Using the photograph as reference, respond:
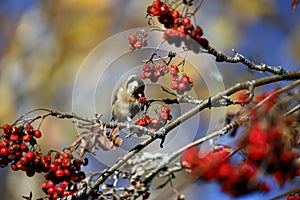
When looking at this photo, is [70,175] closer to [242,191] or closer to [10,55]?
[242,191]

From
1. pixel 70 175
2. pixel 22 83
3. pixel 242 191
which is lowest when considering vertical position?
pixel 242 191

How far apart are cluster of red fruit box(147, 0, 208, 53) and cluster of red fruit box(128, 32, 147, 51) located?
0.54 ft

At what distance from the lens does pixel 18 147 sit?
2.64 feet

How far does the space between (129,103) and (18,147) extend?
179 millimetres

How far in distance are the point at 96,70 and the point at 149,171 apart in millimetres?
2041

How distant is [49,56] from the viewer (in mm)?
3355

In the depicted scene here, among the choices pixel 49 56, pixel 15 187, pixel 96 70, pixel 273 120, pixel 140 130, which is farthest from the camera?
pixel 49 56

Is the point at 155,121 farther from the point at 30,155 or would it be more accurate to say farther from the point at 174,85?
the point at 30,155

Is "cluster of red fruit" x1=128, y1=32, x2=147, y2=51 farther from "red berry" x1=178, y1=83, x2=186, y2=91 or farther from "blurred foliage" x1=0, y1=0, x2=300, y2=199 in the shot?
"blurred foliage" x1=0, y1=0, x2=300, y2=199

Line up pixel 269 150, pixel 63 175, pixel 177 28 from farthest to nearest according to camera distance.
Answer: pixel 63 175
pixel 177 28
pixel 269 150

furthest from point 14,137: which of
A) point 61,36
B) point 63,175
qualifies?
point 61,36

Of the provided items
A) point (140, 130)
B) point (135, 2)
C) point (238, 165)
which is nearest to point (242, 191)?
point (238, 165)

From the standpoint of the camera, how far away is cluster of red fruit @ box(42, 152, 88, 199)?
0.72 m

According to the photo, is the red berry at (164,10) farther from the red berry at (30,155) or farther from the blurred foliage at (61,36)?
the blurred foliage at (61,36)
